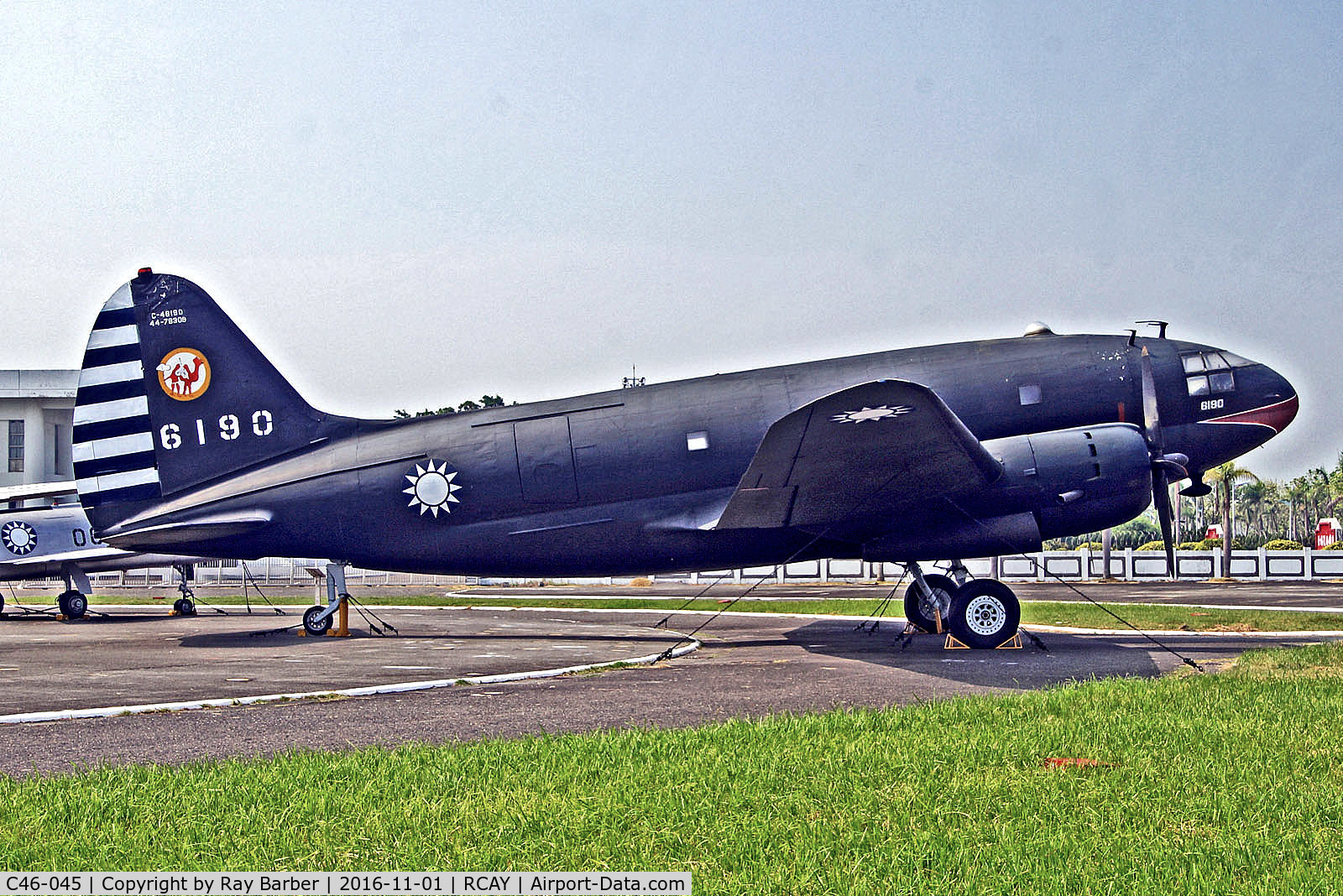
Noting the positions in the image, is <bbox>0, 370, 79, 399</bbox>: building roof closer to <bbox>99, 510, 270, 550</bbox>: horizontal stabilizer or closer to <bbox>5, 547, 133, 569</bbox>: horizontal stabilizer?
<bbox>5, 547, 133, 569</bbox>: horizontal stabilizer

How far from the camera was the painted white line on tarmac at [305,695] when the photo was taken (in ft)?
36.7

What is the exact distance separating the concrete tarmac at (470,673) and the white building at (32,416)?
6744 centimetres

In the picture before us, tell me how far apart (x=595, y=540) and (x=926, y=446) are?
A: 6.53m

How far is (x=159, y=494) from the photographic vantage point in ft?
74.6

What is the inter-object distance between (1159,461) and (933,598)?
5.00 meters

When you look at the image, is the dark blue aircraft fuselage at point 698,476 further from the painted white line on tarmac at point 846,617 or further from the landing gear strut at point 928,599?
the painted white line on tarmac at point 846,617

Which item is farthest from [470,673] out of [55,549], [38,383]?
[38,383]

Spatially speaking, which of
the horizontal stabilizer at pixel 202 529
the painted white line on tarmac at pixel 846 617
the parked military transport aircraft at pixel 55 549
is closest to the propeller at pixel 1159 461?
the painted white line on tarmac at pixel 846 617

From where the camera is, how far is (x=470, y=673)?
15.5m

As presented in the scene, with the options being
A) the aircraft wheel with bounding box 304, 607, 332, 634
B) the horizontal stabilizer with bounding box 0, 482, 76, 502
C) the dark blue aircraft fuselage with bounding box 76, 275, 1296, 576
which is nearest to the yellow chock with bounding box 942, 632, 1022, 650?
the dark blue aircraft fuselage with bounding box 76, 275, 1296, 576

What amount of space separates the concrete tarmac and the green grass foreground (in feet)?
5.61

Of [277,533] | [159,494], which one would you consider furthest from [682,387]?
[159,494]

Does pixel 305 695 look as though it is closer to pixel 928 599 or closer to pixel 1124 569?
pixel 928 599

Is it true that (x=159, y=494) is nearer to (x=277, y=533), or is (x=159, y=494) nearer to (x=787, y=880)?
(x=277, y=533)
